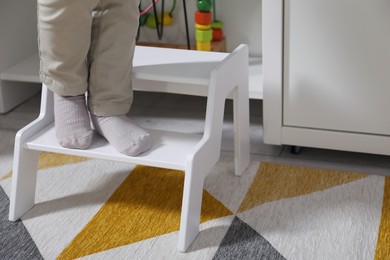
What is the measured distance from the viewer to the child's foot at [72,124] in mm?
1389

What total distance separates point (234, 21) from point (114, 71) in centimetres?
77

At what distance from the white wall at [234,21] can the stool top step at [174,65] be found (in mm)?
449

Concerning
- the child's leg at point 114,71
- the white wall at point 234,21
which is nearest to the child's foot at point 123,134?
the child's leg at point 114,71

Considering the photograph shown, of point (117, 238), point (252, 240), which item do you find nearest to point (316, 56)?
point (252, 240)

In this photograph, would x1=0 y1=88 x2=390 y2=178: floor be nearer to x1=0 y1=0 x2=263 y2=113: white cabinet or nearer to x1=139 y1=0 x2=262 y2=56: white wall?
x1=0 y1=0 x2=263 y2=113: white cabinet

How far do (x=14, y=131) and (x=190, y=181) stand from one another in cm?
76

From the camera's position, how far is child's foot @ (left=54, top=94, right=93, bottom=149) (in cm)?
139

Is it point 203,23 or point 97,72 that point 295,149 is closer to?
point 203,23

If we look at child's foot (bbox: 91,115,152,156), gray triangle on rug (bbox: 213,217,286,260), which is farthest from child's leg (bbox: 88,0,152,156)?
gray triangle on rug (bbox: 213,217,286,260)

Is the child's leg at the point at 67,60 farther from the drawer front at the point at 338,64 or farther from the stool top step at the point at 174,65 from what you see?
the drawer front at the point at 338,64

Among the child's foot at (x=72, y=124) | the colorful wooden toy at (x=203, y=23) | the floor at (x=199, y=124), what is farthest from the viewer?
the colorful wooden toy at (x=203, y=23)

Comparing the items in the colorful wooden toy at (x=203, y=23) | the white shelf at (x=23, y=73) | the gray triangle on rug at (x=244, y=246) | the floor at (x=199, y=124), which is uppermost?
the colorful wooden toy at (x=203, y=23)

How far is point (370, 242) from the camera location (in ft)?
4.43

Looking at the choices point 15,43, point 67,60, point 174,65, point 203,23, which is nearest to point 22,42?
point 15,43
